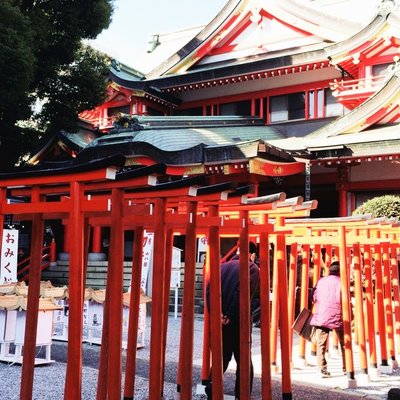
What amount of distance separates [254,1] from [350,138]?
7.96 metres

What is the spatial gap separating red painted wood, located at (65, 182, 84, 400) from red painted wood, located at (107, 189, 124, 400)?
229 mm

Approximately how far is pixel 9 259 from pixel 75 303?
9779 mm

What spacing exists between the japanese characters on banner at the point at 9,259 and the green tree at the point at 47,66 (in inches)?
125

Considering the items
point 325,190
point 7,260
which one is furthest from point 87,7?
point 325,190

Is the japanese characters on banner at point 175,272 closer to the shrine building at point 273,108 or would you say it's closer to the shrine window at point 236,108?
the shrine building at point 273,108

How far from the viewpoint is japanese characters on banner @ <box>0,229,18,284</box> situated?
12.8 metres

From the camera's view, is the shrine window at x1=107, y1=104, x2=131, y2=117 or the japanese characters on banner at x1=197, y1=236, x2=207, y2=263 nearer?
the japanese characters on banner at x1=197, y1=236, x2=207, y2=263

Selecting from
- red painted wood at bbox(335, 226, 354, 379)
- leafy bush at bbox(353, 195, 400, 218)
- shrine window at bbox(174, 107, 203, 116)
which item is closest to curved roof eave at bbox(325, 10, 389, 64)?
leafy bush at bbox(353, 195, 400, 218)

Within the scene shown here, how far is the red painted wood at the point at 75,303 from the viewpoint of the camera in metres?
3.96

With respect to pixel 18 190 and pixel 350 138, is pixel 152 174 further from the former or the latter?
pixel 350 138

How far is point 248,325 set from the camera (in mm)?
5383

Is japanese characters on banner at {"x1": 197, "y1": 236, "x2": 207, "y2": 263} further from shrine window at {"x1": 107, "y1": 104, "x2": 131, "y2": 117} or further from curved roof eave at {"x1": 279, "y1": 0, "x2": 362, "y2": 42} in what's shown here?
curved roof eave at {"x1": 279, "y1": 0, "x2": 362, "y2": 42}

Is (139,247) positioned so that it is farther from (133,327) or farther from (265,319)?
(265,319)

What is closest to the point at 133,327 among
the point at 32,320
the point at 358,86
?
the point at 32,320
